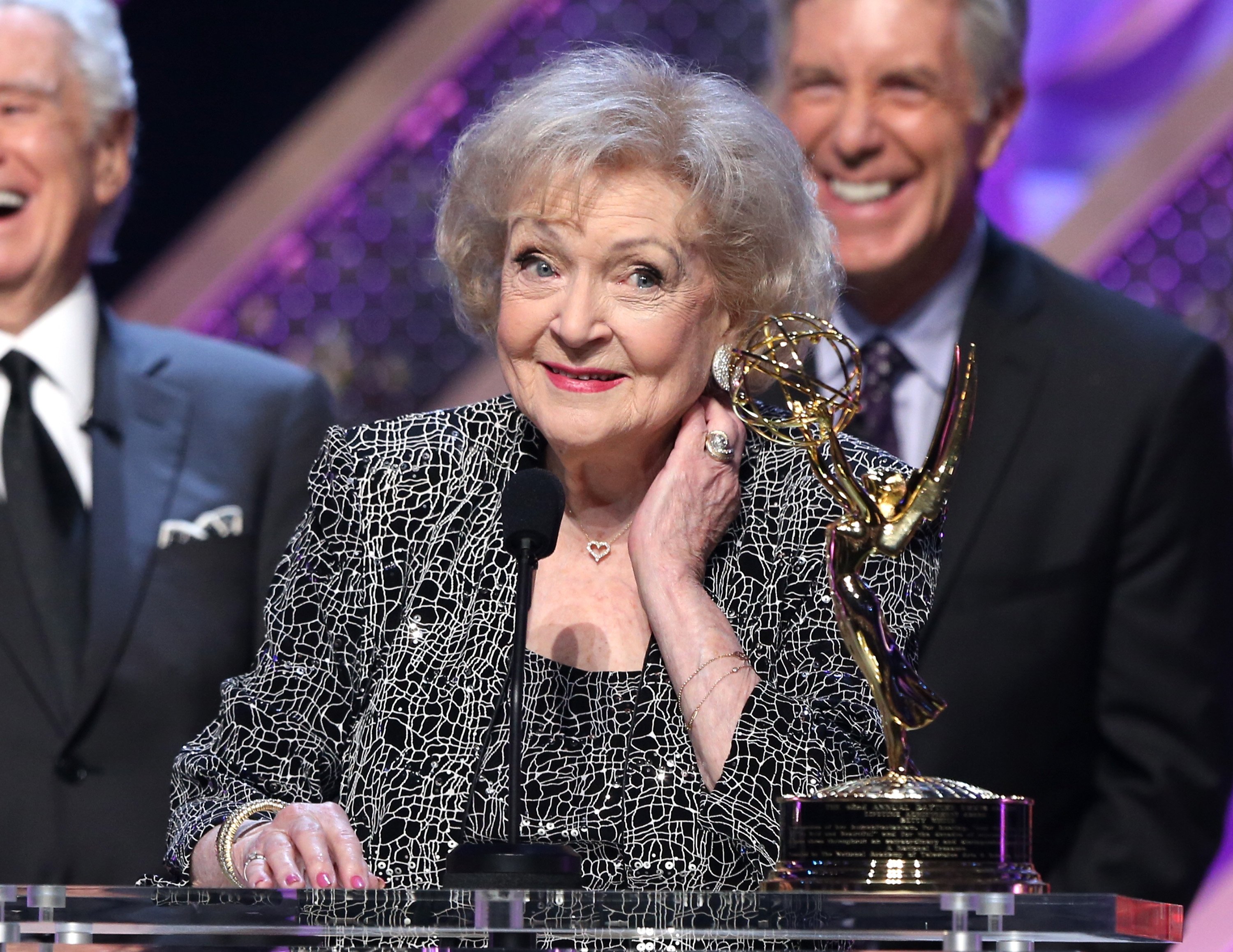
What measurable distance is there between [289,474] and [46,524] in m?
0.44

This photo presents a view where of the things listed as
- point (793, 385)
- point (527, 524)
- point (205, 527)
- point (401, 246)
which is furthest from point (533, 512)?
point (401, 246)

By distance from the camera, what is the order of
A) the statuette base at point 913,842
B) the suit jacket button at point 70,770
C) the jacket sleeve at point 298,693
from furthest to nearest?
the suit jacket button at point 70,770 < the jacket sleeve at point 298,693 < the statuette base at point 913,842

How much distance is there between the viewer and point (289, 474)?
3324mm

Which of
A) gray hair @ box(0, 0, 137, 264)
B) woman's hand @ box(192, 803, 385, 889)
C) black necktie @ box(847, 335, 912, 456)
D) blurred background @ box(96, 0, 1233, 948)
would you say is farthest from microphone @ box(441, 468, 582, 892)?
blurred background @ box(96, 0, 1233, 948)

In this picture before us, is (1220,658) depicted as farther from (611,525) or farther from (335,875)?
(335,875)

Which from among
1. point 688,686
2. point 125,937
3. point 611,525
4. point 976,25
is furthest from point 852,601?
point 976,25

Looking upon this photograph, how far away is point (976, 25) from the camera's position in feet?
Result: 11.0

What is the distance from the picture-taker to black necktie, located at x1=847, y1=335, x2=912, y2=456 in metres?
3.34

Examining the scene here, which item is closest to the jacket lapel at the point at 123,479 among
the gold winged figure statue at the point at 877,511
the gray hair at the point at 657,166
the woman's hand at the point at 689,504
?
the gray hair at the point at 657,166

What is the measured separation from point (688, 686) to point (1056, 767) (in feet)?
4.10

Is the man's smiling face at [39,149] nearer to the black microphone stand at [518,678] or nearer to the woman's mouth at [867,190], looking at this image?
the woman's mouth at [867,190]

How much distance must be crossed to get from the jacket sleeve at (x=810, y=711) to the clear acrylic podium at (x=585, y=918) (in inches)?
12.3

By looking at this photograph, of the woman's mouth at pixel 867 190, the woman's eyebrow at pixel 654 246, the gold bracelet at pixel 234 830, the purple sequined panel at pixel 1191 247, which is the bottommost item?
the gold bracelet at pixel 234 830

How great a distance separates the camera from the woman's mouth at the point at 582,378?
2.28 m
